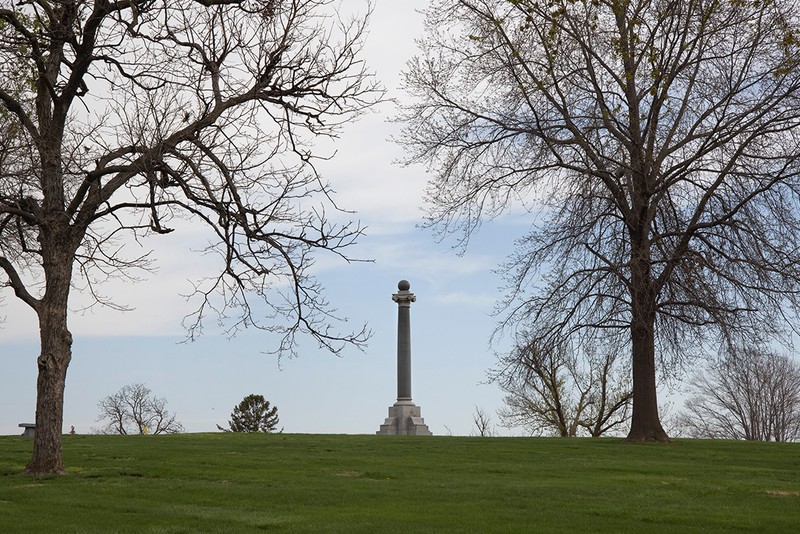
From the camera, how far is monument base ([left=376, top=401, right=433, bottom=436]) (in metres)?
35.4

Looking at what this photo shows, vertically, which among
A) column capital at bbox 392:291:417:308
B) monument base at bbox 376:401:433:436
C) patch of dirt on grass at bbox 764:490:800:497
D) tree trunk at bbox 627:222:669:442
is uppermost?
column capital at bbox 392:291:417:308

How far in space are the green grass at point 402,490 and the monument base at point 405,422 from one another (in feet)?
37.8

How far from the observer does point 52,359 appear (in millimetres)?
15953

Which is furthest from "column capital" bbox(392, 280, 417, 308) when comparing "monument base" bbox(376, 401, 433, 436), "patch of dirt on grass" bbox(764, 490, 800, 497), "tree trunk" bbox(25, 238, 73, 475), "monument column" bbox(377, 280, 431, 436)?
"patch of dirt on grass" bbox(764, 490, 800, 497)

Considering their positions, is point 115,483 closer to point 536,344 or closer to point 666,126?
point 536,344

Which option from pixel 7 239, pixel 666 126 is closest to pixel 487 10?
pixel 666 126

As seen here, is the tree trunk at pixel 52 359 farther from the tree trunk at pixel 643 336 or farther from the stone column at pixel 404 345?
the stone column at pixel 404 345

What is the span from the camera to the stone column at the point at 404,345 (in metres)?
36.1

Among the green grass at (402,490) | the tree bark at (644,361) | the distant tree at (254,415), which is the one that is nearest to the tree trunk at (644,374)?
the tree bark at (644,361)

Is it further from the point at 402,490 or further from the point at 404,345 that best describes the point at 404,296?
the point at 402,490

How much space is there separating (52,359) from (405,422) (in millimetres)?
21030

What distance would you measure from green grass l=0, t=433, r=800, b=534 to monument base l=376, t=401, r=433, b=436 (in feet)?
37.8

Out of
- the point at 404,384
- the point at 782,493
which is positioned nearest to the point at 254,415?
the point at 404,384

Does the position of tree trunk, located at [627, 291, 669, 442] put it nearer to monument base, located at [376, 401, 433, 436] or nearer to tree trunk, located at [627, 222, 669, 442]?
tree trunk, located at [627, 222, 669, 442]
